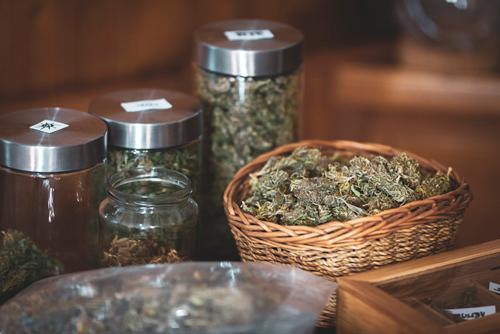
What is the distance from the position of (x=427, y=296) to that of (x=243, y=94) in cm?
43

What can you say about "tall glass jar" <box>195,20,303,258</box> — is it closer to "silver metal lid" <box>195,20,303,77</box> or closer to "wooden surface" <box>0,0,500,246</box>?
"silver metal lid" <box>195,20,303,77</box>

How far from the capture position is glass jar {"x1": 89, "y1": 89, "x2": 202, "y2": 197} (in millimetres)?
1057

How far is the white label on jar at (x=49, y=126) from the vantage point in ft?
3.28

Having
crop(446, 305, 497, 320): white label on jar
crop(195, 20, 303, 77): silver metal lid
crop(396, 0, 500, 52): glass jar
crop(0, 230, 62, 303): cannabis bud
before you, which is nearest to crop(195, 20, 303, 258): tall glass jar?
crop(195, 20, 303, 77): silver metal lid

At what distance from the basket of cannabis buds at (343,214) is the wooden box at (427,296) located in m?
0.04

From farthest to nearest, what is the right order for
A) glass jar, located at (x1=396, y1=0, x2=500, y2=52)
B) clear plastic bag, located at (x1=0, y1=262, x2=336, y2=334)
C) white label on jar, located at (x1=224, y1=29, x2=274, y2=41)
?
glass jar, located at (x1=396, y1=0, x2=500, y2=52)
white label on jar, located at (x1=224, y1=29, x2=274, y2=41)
clear plastic bag, located at (x1=0, y1=262, x2=336, y2=334)

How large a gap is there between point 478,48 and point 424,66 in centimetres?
14

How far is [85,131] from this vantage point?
1004 millimetres

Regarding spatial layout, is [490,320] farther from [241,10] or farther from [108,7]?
[241,10]

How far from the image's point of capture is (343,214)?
959 mm

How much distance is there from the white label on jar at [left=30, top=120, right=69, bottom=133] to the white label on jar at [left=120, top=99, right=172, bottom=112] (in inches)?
4.4

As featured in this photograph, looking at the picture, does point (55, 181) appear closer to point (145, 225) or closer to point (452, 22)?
point (145, 225)

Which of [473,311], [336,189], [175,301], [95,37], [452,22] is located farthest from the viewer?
[452,22]

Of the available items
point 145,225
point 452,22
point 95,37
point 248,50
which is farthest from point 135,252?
point 452,22
